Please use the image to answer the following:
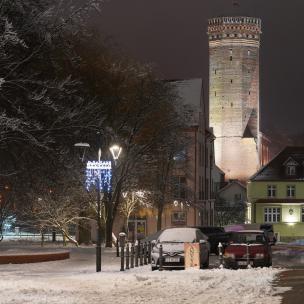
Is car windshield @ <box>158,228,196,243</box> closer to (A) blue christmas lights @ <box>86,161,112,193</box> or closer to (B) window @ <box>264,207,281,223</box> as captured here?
(A) blue christmas lights @ <box>86,161,112,193</box>

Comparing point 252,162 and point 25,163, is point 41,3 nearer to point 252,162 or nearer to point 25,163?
point 25,163

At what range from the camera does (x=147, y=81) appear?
53.1m

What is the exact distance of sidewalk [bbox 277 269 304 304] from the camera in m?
20.7

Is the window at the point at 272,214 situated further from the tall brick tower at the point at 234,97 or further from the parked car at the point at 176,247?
the parked car at the point at 176,247

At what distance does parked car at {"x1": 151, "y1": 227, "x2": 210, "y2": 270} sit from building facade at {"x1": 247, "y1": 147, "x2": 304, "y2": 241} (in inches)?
2752

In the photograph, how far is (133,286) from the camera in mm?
23969

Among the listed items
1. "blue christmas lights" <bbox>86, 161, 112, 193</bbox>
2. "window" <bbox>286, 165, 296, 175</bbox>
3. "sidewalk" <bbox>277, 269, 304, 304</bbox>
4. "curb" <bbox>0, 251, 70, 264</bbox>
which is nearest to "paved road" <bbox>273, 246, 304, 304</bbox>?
"sidewalk" <bbox>277, 269, 304, 304</bbox>

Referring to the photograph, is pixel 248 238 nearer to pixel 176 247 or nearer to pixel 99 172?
pixel 176 247

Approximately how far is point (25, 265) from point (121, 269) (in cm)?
460

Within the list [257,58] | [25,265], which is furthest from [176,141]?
[257,58]

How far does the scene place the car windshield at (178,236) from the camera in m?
32.8

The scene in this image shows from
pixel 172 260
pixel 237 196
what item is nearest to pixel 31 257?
pixel 172 260

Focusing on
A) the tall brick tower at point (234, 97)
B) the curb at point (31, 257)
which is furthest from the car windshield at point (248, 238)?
the tall brick tower at point (234, 97)

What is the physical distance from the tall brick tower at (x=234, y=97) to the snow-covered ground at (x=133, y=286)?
129296 mm
